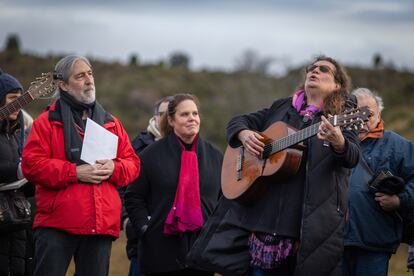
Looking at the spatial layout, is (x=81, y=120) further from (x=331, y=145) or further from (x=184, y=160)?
(x=331, y=145)

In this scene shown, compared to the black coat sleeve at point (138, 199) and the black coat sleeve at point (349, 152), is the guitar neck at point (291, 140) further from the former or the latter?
the black coat sleeve at point (138, 199)

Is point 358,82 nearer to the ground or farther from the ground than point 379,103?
farther from the ground

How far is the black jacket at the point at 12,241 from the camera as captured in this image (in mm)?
6953

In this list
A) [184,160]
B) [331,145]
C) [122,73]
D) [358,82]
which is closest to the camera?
[331,145]

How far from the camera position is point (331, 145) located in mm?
5355

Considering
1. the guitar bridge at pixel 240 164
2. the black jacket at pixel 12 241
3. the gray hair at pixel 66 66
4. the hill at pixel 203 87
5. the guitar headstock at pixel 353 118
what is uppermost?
the hill at pixel 203 87

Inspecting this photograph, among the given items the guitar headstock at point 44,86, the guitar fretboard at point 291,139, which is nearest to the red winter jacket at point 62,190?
the guitar headstock at point 44,86

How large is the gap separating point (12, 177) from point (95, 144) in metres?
1.13

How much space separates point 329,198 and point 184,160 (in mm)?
1917

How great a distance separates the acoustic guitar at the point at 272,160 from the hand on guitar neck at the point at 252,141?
0.04m

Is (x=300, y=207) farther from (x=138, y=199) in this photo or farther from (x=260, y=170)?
(x=138, y=199)

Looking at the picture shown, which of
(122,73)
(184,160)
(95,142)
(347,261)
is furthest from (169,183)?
(122,73)

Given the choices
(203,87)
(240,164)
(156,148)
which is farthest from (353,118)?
(203,87)

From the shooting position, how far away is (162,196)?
7.08m
